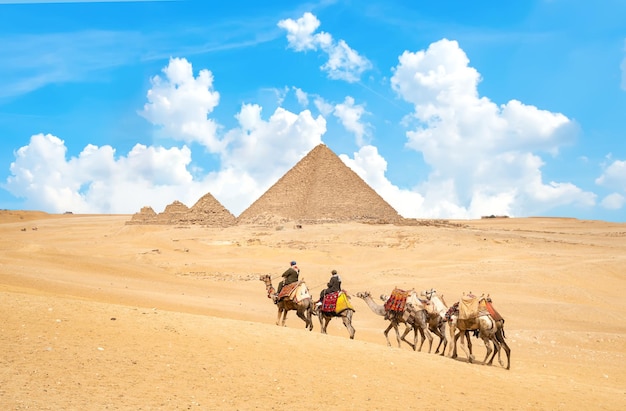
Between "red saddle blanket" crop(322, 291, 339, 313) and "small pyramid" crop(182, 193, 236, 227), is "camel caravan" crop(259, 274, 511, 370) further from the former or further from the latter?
"small pyramid" crop(182, 193, 236, 227)

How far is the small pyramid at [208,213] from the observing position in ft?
233

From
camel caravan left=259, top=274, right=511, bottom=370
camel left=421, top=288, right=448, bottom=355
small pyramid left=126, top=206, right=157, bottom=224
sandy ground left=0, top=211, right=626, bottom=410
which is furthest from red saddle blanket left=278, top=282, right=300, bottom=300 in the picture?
small pyramid left=126, top=206, right=157, bottom=224

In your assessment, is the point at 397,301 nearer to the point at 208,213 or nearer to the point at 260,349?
the point at 260,349

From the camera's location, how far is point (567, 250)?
40688 millimetres

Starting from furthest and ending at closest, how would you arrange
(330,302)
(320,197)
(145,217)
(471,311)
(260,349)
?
(145,217), (320,197), (330,302), (471,311), (260,349)

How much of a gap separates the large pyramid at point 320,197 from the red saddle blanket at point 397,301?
5195cm

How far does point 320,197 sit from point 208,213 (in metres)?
13.4

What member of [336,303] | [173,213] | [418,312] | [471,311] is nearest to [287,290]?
[336,303]

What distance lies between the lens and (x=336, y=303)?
13305 mm

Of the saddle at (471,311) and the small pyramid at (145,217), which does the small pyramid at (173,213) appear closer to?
the small pyramid at (145,217)

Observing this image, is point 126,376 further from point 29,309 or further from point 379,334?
point 379,334

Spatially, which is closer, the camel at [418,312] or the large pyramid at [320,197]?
the camel at [418,312]

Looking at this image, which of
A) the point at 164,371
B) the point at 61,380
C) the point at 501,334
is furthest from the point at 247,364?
the point at 501,334

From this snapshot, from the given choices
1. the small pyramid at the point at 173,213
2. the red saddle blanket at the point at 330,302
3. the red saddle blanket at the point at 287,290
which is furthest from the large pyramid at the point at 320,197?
the red saddle blanket at the point at 330,302
